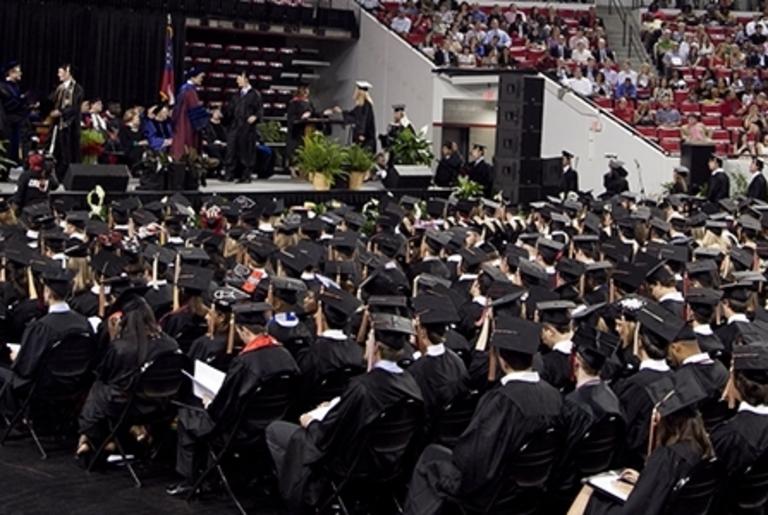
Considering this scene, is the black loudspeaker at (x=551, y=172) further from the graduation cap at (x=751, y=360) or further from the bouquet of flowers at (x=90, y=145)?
the graduation cap at (x=751, y=360)

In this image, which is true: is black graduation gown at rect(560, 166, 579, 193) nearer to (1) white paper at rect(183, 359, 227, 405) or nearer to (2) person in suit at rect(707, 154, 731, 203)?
(2) person in suit at rect(707, 154, 731, 203)

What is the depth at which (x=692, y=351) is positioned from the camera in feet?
22.0

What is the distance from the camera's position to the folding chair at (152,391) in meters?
7.58

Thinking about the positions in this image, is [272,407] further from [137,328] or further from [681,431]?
[681,431]

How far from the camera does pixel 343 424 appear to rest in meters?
6.44

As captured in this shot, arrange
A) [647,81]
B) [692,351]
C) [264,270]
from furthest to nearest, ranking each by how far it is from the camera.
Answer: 1. [647,81]
2. [264,270]
3. [692,351]

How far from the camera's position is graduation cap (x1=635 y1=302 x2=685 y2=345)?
6.85m

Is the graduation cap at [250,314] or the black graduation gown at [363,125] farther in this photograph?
the black graduation gown at [363,125]

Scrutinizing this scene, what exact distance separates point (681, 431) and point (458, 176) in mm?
17032

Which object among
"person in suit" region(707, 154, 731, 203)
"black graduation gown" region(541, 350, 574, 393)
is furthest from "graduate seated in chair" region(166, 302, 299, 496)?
"person in suit" region(707, 154, 731, 203)

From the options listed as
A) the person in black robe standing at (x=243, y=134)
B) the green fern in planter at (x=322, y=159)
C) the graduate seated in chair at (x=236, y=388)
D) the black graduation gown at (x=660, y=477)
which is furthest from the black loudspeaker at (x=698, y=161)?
the black graduation gown at (x=660, y=477)

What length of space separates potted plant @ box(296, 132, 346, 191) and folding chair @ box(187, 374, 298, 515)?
13178mm

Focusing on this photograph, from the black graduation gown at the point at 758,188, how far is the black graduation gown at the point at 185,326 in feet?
47.1

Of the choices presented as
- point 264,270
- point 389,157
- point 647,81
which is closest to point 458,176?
point 389,157
